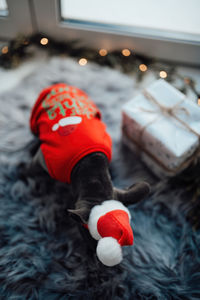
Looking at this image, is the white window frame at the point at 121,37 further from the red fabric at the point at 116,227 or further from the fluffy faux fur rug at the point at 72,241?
the red fabric at the point at 116,227

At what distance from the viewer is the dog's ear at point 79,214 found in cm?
62

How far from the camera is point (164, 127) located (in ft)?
2.69

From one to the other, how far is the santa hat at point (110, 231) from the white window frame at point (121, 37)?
32.3 inches

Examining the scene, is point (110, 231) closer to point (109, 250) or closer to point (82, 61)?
point (109, 250)

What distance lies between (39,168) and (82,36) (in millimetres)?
677

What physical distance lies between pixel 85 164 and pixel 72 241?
0.25 m

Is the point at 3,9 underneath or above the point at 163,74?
above

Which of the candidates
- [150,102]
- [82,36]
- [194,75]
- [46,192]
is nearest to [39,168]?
[46,192]

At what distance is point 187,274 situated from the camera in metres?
0.76

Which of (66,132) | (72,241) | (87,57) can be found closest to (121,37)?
(87,57)

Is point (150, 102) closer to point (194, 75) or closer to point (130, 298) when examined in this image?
point (194, 75)

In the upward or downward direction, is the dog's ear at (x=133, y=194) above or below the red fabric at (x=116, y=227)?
below

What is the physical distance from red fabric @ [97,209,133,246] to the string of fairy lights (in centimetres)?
74

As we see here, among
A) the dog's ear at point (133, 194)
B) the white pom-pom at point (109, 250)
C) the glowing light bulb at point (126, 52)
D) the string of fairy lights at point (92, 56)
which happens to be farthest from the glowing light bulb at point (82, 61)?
the white pom-pom at point (109, 250)
